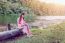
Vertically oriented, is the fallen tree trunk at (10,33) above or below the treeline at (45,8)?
below

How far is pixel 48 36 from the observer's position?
2490 millimetres

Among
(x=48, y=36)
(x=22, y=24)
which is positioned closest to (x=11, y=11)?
(x=22, y=24)

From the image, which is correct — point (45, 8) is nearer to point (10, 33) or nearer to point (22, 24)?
point (22, 24)

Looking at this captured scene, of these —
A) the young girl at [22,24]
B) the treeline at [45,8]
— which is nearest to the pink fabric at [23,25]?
the young girl at [22,24]

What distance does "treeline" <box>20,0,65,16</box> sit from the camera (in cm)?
265

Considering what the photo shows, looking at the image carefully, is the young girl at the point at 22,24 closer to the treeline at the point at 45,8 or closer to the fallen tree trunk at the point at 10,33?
the fallen tree trunk at the point at 10,33

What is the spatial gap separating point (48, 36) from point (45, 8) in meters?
0.37

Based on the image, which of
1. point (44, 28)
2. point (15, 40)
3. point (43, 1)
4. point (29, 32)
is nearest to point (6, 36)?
point (15, 40)

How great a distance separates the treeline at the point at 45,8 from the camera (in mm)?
2646

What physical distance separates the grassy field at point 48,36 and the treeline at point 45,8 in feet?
0.59

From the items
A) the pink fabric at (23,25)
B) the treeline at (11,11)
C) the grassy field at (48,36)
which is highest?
the treeline at (11,11)

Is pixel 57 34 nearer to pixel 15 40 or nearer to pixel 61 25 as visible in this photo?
pixel 61 25

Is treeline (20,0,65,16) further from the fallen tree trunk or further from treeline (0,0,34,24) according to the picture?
the fallen tree trunk

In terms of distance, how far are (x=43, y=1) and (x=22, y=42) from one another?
569 mm
